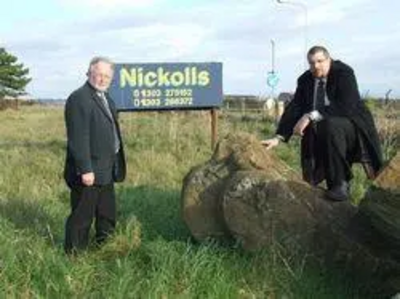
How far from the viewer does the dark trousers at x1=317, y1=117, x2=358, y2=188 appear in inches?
307

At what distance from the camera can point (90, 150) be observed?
7758 mm

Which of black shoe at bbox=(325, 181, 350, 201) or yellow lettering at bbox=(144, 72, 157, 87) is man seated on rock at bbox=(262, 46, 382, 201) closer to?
black shoe at bbox=(325, 181, 350, 201)

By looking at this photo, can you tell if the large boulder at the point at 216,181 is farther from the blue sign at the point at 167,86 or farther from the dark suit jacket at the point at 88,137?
the blue sign at the point at 167,86

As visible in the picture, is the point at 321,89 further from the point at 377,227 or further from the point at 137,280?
the point at 137,280

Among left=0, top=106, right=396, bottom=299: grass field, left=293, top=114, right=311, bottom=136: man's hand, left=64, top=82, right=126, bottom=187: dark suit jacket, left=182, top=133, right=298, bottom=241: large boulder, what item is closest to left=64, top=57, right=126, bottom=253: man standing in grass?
left=64, top=82, right=126, bottom=187: dark suit jacket

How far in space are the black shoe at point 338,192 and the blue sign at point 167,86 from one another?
9115 millimetres

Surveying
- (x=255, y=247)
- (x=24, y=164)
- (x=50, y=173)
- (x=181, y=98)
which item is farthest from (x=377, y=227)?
(x=181, y=98)

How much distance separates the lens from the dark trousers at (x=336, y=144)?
25.5 feet

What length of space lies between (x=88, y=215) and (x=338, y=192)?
87.4 inches

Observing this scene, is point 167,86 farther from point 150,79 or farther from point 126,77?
point 126,77

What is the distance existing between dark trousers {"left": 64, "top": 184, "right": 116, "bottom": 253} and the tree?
6739 centimetres

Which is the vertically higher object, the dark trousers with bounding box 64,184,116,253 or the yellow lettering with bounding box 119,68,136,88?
the yellow lettering with bounding box 119,68,136,88

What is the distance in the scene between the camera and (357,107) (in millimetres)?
8023

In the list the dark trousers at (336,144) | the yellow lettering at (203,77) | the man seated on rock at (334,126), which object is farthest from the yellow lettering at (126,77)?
the dark trousers at (336,144)
